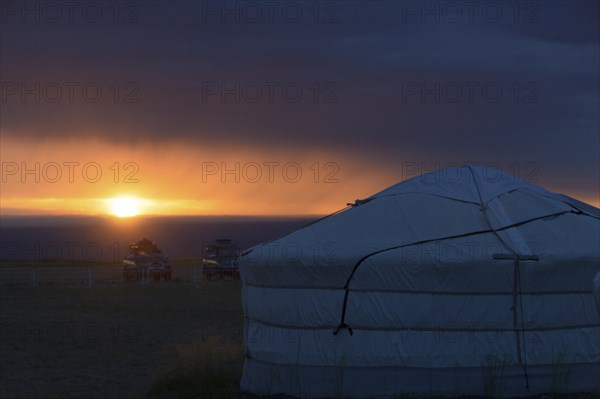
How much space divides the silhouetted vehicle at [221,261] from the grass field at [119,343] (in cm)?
582

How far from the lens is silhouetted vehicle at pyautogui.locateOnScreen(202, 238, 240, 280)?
28766 mm

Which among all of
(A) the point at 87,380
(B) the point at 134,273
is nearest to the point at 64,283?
(B) the point at 134,273

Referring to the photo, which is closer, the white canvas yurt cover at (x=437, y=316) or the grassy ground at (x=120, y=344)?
the white canvas yurt cover at (x=437, y=316)

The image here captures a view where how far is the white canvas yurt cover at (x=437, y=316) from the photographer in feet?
27.1

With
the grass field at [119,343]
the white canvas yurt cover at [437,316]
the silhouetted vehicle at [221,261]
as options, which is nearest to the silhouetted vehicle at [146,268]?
the silhouetted vehicle at [221,261]

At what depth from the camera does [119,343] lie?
13.3 m

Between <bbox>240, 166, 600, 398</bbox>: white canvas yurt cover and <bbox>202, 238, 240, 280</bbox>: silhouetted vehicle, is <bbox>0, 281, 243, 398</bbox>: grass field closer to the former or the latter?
<bbox>240, 166, 600, 398</bbox>: white canvas yurt cover

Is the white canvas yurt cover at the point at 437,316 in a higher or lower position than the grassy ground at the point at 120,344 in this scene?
higher

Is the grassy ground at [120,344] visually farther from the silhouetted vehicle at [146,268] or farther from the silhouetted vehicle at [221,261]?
the silhouetted vehicle at [221,261]

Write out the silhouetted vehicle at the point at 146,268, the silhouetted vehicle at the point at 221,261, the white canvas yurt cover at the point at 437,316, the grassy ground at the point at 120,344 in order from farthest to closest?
the silhouetted vehicle at the point at 221,261
the silhouetted vehicle at the point at 146,268
the grassy ground at the point at 120,344
the white canvas yurt cover at the point at 437,316

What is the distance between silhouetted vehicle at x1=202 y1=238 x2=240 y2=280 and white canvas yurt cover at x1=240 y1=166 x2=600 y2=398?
19444 mm

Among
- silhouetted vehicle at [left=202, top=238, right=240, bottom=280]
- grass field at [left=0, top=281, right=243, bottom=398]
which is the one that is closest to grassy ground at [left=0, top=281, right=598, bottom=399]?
grass field at [left=0, top=281, right=243, bottom=398]

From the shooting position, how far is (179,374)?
370 inches

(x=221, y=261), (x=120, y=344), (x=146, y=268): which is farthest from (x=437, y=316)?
(x=221, y=261)
